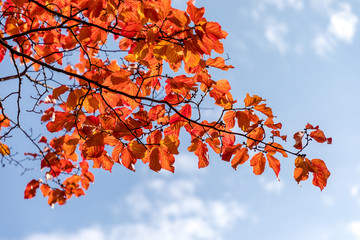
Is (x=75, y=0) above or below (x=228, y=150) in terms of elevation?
above

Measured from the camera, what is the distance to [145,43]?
217 cm

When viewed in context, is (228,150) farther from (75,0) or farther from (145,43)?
(75,0)

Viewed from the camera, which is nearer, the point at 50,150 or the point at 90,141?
the point at 90,141

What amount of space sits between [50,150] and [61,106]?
2.79ft

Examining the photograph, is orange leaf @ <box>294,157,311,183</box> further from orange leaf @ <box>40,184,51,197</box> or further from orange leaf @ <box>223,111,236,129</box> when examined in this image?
orange leaf @ <box>40,184,51,197</box>

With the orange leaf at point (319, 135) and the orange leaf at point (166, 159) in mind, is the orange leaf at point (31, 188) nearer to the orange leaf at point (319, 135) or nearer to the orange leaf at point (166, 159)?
the orange leaf at point (166, 159)

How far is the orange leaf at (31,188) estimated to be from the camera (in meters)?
4.29

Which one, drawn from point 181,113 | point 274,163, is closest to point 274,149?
point 274,163

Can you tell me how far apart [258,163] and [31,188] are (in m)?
3.32

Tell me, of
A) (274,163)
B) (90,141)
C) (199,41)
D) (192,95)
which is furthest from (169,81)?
(274,163)

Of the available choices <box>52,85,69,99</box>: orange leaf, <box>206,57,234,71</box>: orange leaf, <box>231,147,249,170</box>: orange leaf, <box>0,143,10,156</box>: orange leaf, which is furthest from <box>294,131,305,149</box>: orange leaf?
<box>0,143,10,156</box>: orange leaf

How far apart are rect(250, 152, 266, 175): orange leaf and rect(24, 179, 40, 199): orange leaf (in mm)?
3236

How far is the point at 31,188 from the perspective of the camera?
14.1 ft

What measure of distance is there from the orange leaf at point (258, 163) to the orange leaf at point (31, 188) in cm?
324
